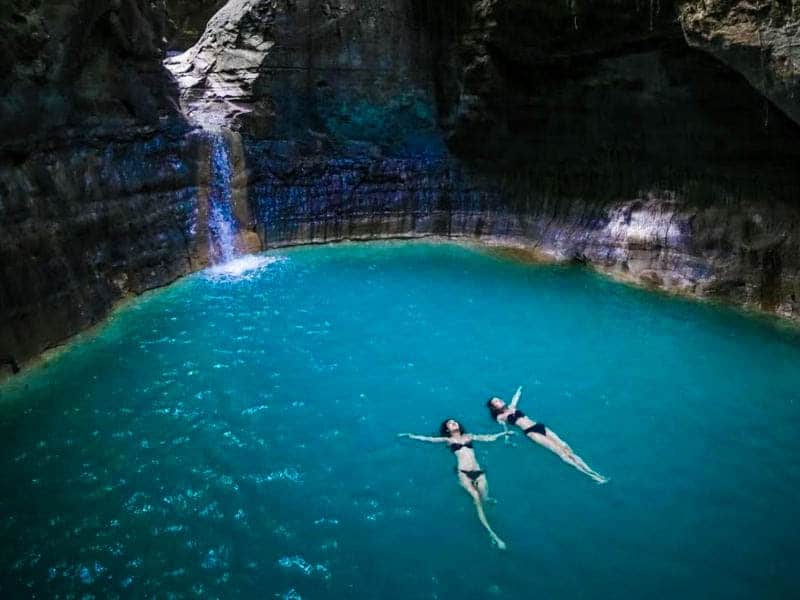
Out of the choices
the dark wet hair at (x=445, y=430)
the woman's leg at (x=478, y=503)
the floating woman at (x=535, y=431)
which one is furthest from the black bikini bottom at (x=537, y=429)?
the woman's leg at (x=478, y=503)

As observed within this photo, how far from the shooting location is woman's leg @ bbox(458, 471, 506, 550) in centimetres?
656

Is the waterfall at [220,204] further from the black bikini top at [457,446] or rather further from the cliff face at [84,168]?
the black bikini top at [457,446]

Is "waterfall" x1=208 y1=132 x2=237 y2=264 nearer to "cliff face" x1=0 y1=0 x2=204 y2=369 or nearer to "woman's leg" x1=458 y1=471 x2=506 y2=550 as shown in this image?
"cliff face" x1=0 y1=0 x2=204 y2=369

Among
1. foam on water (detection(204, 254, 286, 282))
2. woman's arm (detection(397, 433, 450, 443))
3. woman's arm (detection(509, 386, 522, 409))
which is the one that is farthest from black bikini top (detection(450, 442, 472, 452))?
foam on water (detection(204, 254, 286, 282))

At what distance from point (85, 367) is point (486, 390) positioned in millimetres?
6380

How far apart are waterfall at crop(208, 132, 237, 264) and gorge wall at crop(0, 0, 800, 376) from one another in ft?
1.01

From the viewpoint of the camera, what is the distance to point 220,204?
581 inches

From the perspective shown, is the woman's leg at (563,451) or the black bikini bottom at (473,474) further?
the woman's leg at (563,451)

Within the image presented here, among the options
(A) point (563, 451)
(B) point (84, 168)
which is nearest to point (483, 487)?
(A) point (563, 451)

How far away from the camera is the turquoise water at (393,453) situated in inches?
247

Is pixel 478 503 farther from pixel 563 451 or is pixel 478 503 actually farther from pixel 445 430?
pixel 563 451

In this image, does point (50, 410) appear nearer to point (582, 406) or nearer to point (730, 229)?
point (582, 406)

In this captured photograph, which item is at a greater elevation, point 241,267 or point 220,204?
point 220,204

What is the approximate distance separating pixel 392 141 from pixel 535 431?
1032cm
